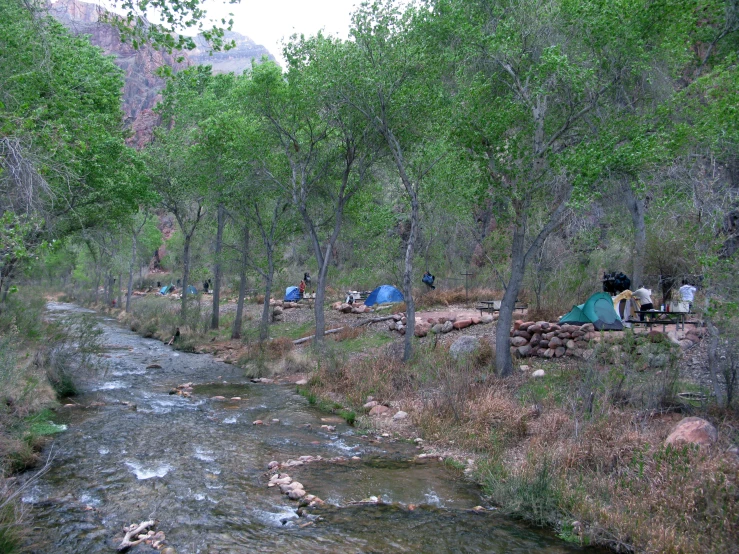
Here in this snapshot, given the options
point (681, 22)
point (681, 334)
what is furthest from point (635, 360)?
point (681, 22)

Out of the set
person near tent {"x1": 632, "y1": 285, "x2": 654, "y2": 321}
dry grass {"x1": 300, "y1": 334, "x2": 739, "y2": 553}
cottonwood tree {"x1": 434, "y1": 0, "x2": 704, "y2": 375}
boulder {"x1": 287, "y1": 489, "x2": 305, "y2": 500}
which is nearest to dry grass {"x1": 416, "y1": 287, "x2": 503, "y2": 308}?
person near tent {"x1": 632, "y1": 285, "x2": 654, "y2": 321}

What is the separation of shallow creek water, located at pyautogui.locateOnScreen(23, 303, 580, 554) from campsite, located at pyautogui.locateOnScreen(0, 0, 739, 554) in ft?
0.18

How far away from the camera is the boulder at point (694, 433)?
7.71 meters

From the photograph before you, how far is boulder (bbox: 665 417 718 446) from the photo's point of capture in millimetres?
7714

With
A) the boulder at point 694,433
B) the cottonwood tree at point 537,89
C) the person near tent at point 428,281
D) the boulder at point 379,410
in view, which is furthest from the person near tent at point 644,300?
the person near tent at point 428,281

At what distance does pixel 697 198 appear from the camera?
9.41 meters

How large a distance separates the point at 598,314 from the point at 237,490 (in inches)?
410

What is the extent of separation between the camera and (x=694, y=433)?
25.9 feet

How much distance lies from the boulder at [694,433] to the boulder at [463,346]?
6707mm

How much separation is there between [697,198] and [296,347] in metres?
14.8

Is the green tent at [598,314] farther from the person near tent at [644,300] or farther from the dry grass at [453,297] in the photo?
the dry grass at [453,297]

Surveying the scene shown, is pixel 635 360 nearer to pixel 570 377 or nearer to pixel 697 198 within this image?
pixel 570 377

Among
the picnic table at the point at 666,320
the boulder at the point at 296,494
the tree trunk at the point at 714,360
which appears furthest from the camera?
the picnic table at the point at 666,320

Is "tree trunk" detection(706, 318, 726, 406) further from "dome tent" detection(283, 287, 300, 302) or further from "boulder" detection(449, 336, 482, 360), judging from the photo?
"dome tent" detection(283, 287, 300, 302)
